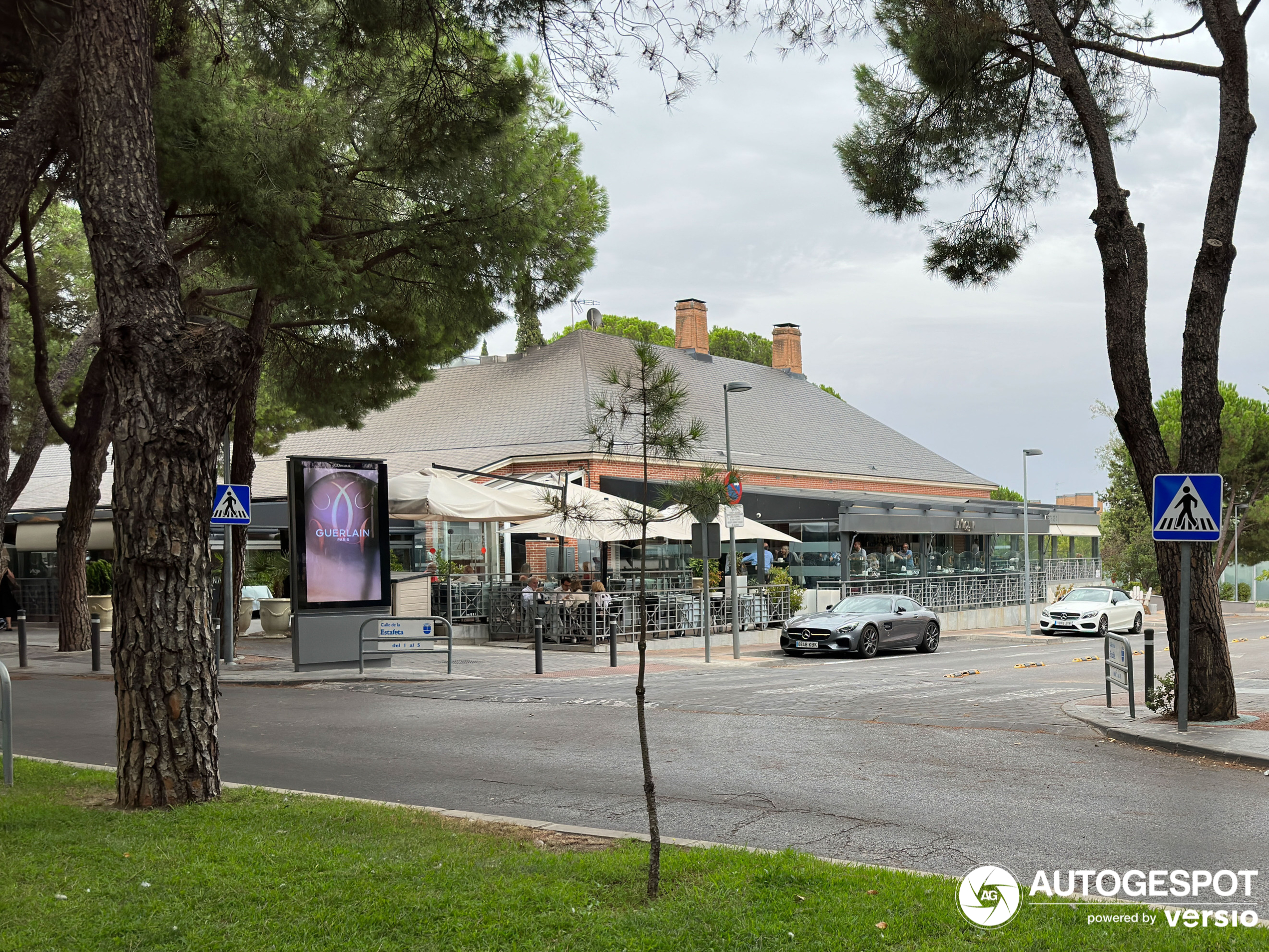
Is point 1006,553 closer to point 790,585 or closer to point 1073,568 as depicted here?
point 1073,568

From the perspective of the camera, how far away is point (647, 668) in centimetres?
2058

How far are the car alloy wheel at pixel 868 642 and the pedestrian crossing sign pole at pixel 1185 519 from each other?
41.8ft

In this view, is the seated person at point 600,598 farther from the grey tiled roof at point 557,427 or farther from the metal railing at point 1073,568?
the metal railing at point 1073,568

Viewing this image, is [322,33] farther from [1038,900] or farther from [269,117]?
[1038,900]

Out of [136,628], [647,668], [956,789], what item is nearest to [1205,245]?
[956,789]

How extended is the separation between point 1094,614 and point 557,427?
16.4m

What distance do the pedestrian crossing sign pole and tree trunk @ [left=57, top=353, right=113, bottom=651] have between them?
1707 cm

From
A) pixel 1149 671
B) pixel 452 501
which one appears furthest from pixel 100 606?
pixel 1149 671

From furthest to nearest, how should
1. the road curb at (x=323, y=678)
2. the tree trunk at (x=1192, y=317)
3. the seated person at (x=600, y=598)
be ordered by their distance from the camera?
the seated person at (x=600, y=598) → the road curb at (x=323, y=678) → the tree trunk at (x=1192, y=317)

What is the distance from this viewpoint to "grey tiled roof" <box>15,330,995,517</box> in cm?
3462

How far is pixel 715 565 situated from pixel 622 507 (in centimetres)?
2370

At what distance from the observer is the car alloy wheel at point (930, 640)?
2608 centimetres

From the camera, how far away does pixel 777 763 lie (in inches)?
398

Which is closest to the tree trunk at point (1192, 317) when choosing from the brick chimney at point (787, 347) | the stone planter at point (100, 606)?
the stone planter at point (100, 606)
